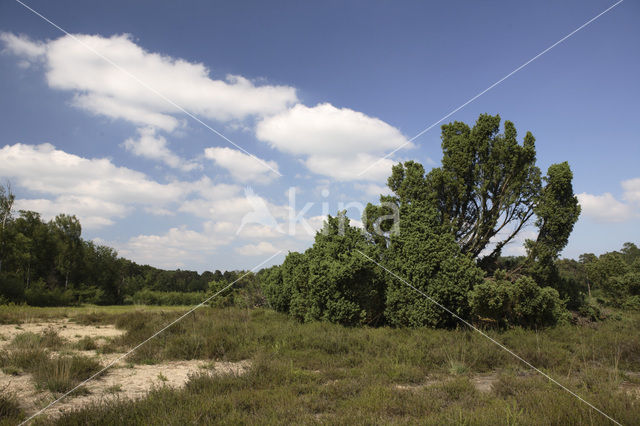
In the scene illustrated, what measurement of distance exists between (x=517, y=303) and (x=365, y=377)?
8.40 m

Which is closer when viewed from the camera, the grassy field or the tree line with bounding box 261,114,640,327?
the grassy field

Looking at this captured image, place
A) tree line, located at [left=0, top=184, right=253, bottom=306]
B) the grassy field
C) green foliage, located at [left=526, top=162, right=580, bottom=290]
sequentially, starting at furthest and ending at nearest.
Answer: tree line, located at [left=0, top=184, right=253, bottom=306]
green foliage, located at [left=526, top=162, right=580, bottom=290]
the grassy field

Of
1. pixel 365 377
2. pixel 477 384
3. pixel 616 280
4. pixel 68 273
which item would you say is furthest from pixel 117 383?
pixel 68 273

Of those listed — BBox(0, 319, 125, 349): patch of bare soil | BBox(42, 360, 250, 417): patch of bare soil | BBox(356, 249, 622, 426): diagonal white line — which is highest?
BBox(356, 249, 622, 426): diagonal white line

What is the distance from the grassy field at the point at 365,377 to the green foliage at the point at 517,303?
34.0 inches

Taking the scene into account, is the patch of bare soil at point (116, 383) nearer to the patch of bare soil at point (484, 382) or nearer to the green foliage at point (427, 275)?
the patch of bare soil at point (484, 382)

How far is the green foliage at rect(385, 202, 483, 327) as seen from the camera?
12.6 m

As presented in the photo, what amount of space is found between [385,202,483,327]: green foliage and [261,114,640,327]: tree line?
4 centimetres

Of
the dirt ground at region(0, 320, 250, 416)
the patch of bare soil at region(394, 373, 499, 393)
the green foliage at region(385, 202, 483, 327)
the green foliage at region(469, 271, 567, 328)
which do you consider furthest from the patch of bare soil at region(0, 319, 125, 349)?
the green foliage at region(469, 271, 567, 328)

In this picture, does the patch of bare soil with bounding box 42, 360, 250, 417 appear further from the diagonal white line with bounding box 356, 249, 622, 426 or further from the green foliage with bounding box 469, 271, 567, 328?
the green foliage with bounding box 469, 271, 567, 328

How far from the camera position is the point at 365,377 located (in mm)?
7492

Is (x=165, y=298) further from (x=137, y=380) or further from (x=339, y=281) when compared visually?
(x=137, y=380)

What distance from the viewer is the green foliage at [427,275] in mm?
12633

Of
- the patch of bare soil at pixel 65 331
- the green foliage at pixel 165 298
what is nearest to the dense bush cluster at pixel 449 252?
the patch of bare soil at pixel 65 331
